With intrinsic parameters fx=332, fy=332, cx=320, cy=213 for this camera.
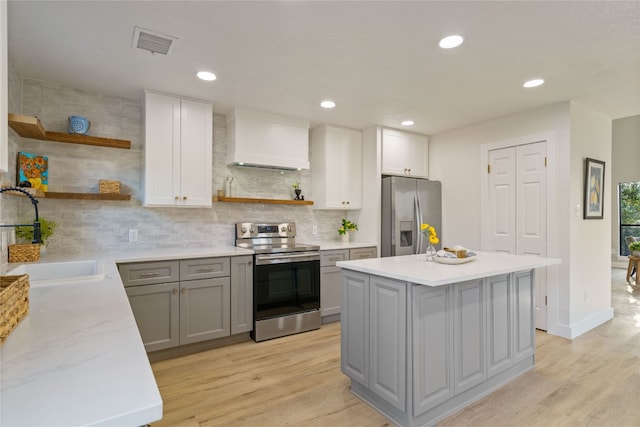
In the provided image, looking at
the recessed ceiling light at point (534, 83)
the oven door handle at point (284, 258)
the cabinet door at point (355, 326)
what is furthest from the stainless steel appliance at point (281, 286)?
the recessed ceiling light at point (534, 83)

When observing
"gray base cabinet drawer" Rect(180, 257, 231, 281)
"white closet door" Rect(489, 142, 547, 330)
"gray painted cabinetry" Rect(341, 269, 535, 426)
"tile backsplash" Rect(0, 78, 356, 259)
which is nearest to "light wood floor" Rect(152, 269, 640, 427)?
"gray painted cabinetry" Rect(341, 269, 535, 426)

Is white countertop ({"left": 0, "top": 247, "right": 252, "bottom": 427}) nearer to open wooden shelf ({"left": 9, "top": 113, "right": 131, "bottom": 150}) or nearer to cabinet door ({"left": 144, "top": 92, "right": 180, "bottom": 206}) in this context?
open wooden shelf ({"left": 9, "top": 113, "right": 131, "bottom": 150})

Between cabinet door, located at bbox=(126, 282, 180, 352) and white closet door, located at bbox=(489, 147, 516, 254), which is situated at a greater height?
white closet door, located at bbox=(489, 147, 516, 254)

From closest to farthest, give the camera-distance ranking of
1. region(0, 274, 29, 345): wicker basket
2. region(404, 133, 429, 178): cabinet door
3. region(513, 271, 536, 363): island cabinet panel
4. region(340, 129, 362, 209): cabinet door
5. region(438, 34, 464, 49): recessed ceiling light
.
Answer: region(0, 274, 29, 345): wicker basket → region(438, 34, 464, 49): recessed ceiling light → region(513, 271, 536, 363): island cabinet panel → region(340, 129, 362, 209): cabinet door → region(404, 133, 429, 178): cabinet door

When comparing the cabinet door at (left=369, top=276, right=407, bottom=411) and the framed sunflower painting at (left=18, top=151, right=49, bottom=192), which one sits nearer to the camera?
the cabinet door at (left=369, top=276, right=407, bottom=411)

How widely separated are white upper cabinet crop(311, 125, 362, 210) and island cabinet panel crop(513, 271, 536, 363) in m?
2.26

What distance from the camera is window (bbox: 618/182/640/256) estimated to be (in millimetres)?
7598

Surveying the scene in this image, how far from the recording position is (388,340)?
2053 millimetres

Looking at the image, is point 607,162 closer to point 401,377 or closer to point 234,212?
point 401,377

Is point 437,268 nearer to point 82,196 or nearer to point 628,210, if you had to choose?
point 82,196

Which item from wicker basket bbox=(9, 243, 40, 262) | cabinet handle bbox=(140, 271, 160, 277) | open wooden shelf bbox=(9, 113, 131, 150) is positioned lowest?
cabinet handle bbox=(140, 271, 160, 277)

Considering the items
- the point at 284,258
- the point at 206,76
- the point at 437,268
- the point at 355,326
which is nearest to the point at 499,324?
the point at 437,268

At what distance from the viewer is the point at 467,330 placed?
7.18ft

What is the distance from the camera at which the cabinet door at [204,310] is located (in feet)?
9.78
